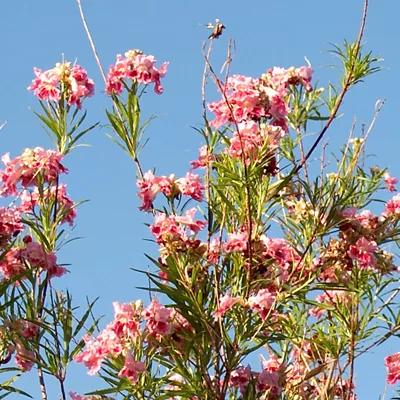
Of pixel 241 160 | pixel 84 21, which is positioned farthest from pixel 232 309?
pixel 84 21

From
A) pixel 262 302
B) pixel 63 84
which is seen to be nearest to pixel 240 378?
pixel 262 302

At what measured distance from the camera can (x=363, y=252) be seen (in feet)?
11.5

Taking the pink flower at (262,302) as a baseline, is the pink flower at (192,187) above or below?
above

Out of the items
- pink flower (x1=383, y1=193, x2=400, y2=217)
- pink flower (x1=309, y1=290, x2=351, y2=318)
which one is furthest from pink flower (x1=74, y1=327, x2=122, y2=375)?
pink flower (x1=383, y1=193, x2=400, y2=217)

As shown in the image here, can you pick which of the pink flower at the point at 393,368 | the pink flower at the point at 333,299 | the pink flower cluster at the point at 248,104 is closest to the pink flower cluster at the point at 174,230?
the pink flower cluster at the point at 248,104

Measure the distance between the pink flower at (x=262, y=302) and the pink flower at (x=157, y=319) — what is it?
0.95 feet

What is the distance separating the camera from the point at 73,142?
11.9 feet

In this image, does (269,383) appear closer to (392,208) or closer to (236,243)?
(236,243)

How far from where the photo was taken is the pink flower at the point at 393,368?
13.4 ft

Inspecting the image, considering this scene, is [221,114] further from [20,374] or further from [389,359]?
[389,359]

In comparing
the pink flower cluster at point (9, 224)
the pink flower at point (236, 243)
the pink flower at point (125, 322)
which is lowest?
the pink flower at point (125, 322)

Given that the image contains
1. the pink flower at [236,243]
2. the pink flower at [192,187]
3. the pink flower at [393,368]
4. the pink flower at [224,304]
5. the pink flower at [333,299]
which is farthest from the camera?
the pink flower at [393,368]

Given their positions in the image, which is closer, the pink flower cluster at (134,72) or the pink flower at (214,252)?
the pink flower at (214,252)

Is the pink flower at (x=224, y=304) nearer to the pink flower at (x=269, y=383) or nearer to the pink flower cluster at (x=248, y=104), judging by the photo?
the pink flower at (x=269, y=383)
